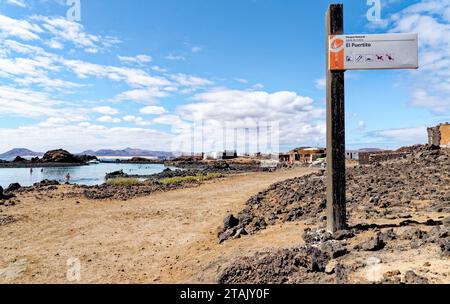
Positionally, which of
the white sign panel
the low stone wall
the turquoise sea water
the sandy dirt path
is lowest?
the turquoise sea water

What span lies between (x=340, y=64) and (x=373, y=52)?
706 millimetres

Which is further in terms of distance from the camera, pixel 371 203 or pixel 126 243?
pixel 371 203

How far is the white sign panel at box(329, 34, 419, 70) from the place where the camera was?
6.17 metres

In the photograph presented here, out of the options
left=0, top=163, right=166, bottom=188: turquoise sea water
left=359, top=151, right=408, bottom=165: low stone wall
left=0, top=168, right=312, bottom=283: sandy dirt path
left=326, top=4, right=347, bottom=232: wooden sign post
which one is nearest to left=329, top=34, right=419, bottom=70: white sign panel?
left=326, top=4, right=347, bottom=232: wooden sign post

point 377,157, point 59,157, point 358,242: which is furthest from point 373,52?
point 59,157

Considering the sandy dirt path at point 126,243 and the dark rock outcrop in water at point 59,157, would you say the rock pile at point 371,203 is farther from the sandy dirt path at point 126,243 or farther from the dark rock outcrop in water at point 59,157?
the dark rock outcrop in water at point 59,157

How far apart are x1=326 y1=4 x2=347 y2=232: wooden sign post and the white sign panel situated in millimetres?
203

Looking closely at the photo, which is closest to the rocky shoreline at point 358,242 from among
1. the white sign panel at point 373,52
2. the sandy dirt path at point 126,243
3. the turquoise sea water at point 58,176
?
the sandy dirt path at point 126,243

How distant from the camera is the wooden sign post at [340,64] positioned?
6219 millimetres

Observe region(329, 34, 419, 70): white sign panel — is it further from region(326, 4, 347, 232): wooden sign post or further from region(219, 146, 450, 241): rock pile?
region(219, 146, 450, 241): rock pile

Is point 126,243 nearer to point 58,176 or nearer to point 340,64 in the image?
point 340,64

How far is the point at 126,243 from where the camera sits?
350 inches

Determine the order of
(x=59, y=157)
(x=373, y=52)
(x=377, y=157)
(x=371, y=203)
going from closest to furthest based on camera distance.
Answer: (x=373, y=52), (x=371, y=203), (x=377, y=157), (x=59, y=157)
